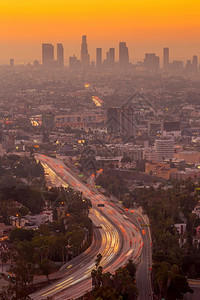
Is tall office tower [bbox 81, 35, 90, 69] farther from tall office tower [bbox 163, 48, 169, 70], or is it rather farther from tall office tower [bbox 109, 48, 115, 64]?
tall office tower [bbox 163, 48, 169, 70]

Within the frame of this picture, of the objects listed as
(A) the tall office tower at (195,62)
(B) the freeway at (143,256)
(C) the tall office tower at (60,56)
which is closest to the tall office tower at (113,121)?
(B) the freeway at (143,256)

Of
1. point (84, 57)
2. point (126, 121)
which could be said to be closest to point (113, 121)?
point (126, 121)

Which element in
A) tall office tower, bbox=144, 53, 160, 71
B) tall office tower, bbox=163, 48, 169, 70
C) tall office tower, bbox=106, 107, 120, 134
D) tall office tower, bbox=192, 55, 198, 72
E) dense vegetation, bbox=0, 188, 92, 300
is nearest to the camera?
dense vegetation, bbox=0, 188, 92, 300

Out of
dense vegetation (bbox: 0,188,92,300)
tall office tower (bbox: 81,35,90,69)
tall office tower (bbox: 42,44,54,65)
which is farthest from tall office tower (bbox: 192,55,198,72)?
dense vegetation (bbox: 0,188,92,300)

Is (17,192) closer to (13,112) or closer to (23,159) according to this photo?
(23,159)

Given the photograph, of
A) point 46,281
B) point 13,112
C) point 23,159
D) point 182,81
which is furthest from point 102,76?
point 46,281
